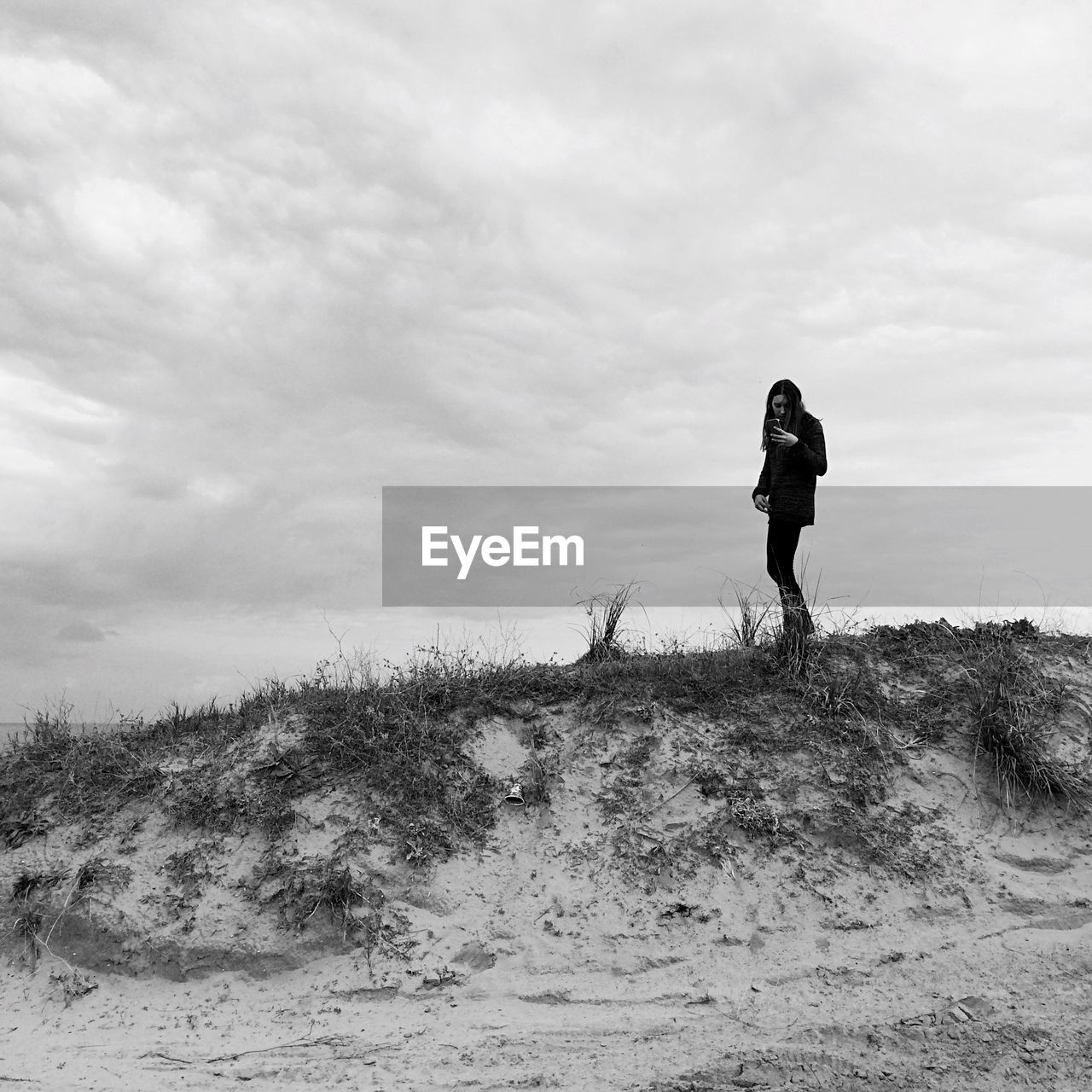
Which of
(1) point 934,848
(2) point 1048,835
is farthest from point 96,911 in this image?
(2) point 1048,835

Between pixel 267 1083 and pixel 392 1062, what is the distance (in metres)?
0.74

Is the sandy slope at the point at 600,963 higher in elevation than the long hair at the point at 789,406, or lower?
lower

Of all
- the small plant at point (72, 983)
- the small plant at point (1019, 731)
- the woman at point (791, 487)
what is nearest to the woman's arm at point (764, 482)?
the woman at point (791, 487)

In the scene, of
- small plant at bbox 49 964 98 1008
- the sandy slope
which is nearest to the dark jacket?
the sandy slope

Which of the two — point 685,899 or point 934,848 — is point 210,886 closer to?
point 685,899

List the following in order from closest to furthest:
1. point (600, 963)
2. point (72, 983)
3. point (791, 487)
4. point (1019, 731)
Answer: point (600, 963) < point (72, 983) < point (1019, 731) < point (791, 487)

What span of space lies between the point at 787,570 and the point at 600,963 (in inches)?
160

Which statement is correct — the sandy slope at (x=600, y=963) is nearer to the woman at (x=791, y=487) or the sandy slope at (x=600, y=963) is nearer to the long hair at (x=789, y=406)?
the woman at (x=791, y=487)

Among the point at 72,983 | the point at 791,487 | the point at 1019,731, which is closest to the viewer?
the point at 72,983

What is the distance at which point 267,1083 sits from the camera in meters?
5.34

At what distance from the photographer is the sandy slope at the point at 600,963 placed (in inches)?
214

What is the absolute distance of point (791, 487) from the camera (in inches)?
332

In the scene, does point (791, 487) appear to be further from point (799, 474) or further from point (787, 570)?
point (787, 570)

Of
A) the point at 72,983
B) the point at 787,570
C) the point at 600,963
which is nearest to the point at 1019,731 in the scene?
the point at 787,570
